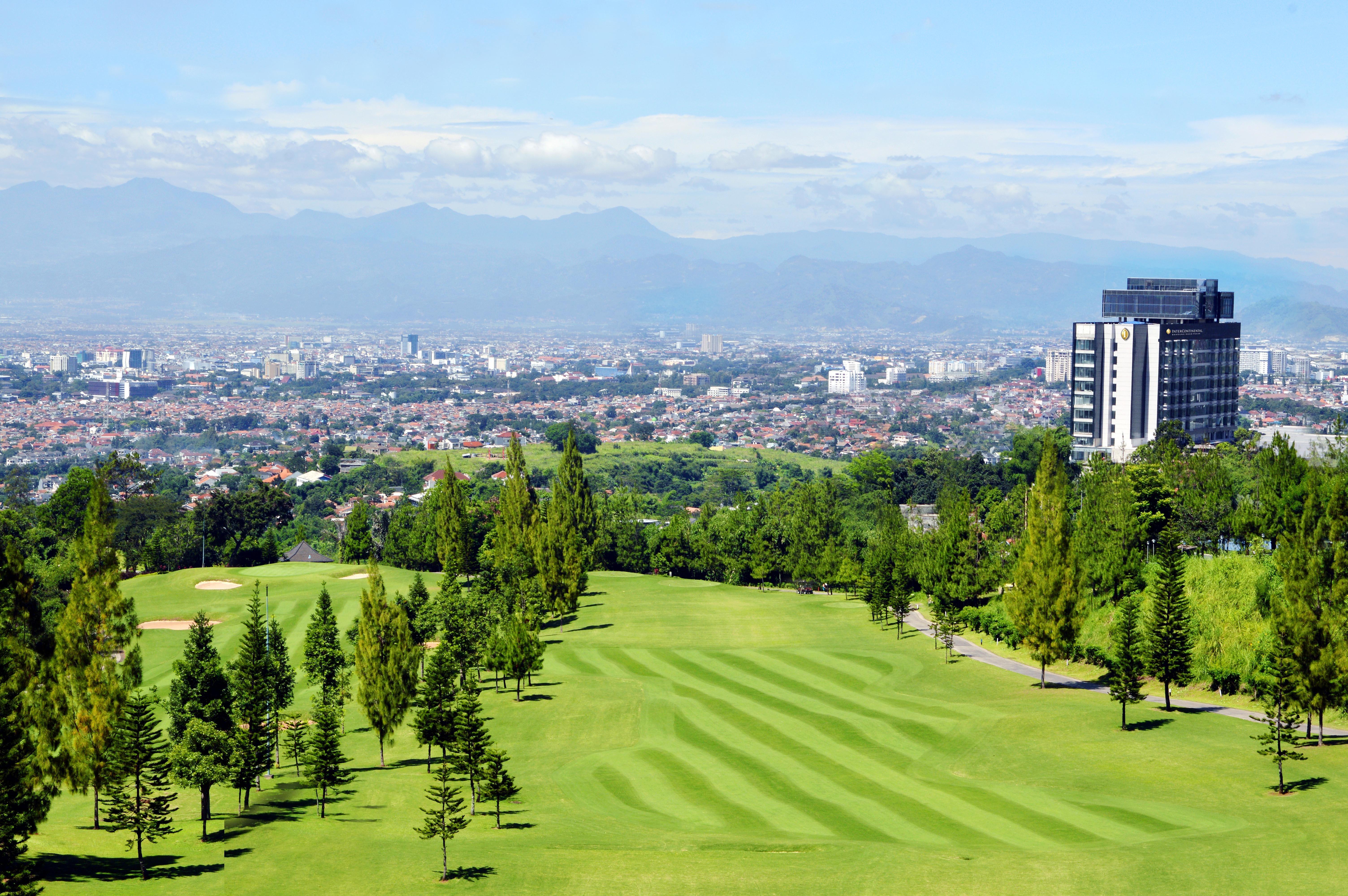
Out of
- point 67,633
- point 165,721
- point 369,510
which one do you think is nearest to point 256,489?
point 369,510

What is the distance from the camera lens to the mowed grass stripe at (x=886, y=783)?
38.2m

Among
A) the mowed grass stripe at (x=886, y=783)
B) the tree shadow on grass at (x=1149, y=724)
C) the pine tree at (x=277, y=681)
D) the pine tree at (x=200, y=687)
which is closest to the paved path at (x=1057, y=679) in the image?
the tree shadow on grass at (x=1149, y=724)

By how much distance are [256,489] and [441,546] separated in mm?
31844

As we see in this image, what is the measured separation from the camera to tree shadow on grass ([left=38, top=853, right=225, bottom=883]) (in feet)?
107

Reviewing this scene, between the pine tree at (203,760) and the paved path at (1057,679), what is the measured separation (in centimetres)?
3710

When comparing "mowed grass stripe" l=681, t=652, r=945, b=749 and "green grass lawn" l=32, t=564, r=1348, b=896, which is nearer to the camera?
"green grass lawn" l=32, t=564, r=1348, b=896

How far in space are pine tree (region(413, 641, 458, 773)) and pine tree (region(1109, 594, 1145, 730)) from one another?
27.3m

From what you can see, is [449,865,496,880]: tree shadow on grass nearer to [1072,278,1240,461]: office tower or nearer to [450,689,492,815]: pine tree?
[450,689,492,815]: pine tree

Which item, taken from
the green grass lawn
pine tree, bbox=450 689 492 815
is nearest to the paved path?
the green grass lawn

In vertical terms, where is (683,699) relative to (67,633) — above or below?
below

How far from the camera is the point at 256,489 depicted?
4685 inches

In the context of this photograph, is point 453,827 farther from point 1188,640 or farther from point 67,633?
point 1188,640

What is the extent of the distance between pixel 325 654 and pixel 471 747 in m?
18.8

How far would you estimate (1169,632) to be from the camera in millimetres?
54281
